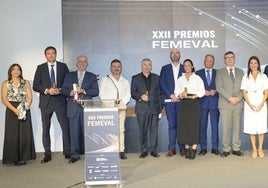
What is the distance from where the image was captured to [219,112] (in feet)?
21.0

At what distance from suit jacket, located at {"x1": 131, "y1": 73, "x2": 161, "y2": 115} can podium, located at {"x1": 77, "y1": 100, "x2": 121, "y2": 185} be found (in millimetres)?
1876

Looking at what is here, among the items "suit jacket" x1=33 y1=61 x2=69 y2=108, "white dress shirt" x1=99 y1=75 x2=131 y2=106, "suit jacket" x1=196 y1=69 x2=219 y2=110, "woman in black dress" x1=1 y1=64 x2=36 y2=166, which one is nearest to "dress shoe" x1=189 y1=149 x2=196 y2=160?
"suit jacket" x1=196 y1=69 x2=219 y2=110

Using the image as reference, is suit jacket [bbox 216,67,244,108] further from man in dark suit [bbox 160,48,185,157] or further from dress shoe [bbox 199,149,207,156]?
dress shoe [bbox 199,149,207,156]

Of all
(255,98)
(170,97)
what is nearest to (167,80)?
(170,97)

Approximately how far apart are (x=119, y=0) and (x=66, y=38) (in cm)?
121

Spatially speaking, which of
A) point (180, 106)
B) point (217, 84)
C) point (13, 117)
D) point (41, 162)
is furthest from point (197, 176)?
point (13, 117)

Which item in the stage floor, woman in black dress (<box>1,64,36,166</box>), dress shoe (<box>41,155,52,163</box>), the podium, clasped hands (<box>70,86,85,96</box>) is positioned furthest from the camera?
dress shoe (<box>41,155,52,163</box>)

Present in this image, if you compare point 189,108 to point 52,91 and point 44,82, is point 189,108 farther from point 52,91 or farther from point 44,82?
point 44,82

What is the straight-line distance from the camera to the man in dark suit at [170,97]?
6.30 meters

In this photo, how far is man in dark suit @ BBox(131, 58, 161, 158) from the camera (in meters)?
6.20

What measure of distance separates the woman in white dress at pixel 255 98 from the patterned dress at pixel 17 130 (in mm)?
3510

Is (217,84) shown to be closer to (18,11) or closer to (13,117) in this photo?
(13,117)

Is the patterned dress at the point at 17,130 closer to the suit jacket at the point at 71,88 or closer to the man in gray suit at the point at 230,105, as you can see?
the suit jacket at the point at 71,88

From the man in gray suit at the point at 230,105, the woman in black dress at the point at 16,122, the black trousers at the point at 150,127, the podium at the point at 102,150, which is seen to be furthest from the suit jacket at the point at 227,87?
the woman in black dress at the point at 16,122
